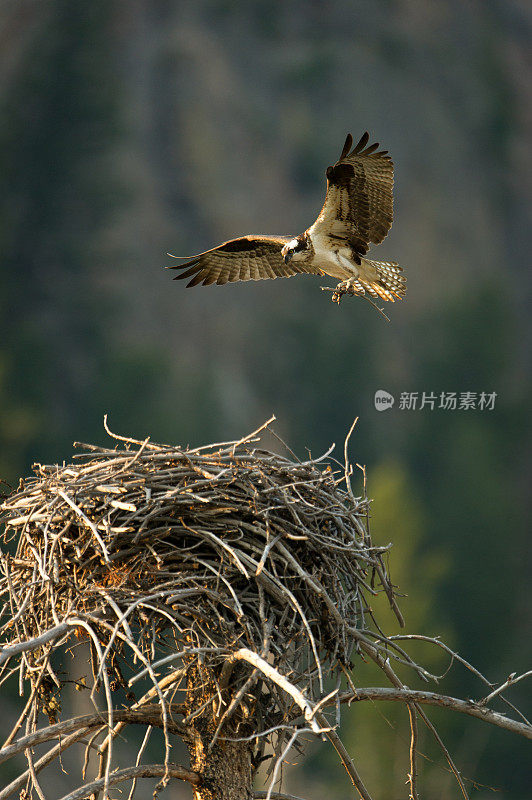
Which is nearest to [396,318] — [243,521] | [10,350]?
[10,350]

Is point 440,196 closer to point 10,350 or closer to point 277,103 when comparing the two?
point 277,103

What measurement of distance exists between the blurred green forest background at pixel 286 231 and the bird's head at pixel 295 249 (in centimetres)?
1451

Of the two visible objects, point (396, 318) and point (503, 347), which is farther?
point (396, 318)

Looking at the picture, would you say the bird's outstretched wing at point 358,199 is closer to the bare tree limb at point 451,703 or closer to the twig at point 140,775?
the bare tree limb at point 451,703

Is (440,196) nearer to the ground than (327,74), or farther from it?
nearer to the ground

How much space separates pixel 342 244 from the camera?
16.2ft

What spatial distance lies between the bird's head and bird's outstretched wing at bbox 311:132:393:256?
0.32ft

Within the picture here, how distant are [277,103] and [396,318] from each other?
32.2 feet

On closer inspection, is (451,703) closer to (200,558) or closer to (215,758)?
(215,758)

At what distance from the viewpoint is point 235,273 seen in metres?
5.34

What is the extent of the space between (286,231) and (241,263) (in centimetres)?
2574

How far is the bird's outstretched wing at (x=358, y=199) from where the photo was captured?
454cm

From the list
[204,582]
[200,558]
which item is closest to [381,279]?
[200,558]

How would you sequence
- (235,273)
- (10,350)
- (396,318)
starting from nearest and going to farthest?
1. (235,273)
2. (10,350)
3. (396,318)
